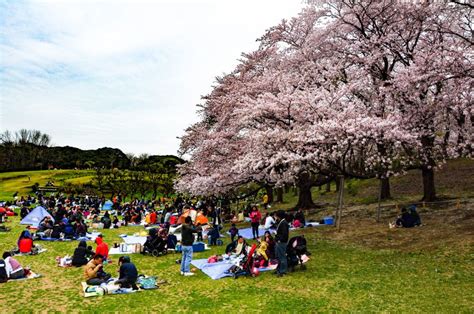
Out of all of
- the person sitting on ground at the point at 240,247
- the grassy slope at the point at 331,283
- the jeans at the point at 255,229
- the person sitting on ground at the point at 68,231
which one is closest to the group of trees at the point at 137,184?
the person sitting on ground at the point at 68,231

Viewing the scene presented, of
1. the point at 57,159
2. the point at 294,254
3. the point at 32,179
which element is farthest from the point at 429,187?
the point at 57,159

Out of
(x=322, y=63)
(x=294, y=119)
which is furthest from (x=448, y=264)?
(x=322, y=63)

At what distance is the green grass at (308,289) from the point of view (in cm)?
923

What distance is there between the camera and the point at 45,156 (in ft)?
308

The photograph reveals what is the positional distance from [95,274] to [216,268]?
4.02 metres

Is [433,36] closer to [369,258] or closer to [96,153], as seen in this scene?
[369,258]

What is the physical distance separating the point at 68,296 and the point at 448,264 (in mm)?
11603

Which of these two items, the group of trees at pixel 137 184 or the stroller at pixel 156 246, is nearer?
the stroller at pixel 156 246

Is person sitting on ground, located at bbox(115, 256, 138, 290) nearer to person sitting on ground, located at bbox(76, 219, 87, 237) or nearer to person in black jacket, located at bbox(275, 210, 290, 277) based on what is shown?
person in black jacket, located at bbox(275, 210, 290, 277)

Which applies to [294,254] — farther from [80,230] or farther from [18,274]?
[80,230]

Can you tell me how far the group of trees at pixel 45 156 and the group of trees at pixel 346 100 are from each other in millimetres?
65084

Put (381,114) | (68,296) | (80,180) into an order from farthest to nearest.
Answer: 1. (80,180)
2. (381,114)
3. (68,296)

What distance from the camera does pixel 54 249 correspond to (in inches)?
683

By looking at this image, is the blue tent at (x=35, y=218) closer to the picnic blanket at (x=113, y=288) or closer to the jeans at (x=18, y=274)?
the jeans at (x=18, y=274)
